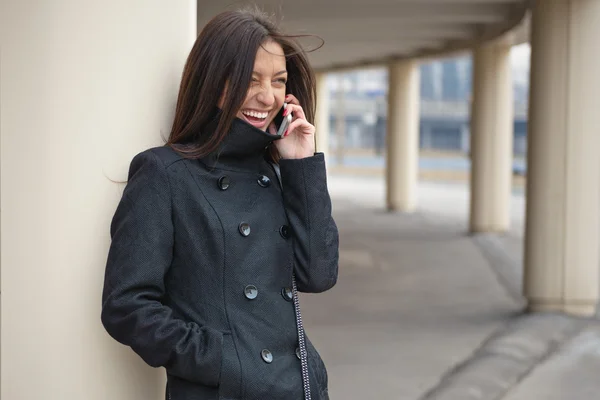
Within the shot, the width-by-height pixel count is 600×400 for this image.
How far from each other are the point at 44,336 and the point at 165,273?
1.27ft

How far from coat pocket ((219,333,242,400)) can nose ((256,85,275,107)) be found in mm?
598

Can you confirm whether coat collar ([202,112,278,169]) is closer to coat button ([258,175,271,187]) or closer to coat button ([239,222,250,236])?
coat button ([258,175,271,187])

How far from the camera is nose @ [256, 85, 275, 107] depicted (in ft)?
7.89

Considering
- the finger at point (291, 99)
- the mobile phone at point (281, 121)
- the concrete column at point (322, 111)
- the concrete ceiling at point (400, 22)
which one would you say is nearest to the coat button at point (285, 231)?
the mobile phone at point (281, 121)

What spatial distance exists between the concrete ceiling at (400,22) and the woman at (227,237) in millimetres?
8694

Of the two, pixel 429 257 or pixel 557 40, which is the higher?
pixel 557 40

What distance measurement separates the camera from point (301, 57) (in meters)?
2.57

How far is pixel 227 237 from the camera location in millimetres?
2332

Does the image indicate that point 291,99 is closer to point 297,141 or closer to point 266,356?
point 297,141

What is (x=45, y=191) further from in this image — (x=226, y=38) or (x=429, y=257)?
(x=429, y=257)

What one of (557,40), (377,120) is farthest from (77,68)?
(377,120)

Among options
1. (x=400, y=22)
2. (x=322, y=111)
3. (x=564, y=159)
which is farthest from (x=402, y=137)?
(x=564, y=159)

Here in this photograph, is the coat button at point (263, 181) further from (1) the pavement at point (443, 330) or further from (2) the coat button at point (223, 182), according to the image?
(1) the pavement at point (443, 330)

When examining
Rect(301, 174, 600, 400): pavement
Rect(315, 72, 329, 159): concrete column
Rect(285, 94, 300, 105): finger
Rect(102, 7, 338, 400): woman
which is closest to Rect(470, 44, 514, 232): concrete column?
Rect(301, 174, 600, 400): pavement
